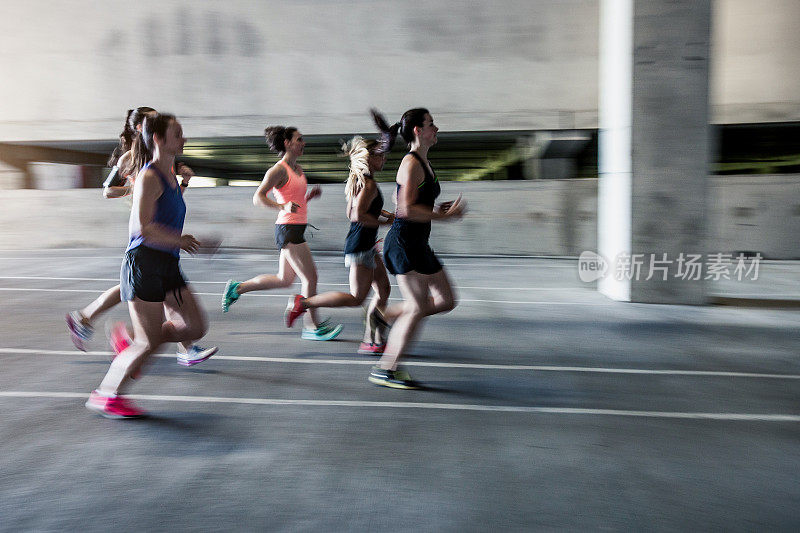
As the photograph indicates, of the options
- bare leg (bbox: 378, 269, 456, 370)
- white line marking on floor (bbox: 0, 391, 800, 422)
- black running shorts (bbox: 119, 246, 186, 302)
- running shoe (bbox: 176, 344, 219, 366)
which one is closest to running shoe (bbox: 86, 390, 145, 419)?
white line marking on floor (bbox: 0, 391, 800, 422)

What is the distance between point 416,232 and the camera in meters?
4.25

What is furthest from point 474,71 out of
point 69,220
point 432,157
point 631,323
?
point 69,220

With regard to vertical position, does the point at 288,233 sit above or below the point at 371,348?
above

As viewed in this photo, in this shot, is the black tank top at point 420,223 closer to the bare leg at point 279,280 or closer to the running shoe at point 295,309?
the running shoe at point 295,309

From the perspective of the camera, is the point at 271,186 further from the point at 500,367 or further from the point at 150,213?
the point at 500,367

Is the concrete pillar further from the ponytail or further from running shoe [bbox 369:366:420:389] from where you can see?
running shoe [bbox 369:366:420:389]

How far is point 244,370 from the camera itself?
500cm

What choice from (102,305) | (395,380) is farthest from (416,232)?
(102,305)

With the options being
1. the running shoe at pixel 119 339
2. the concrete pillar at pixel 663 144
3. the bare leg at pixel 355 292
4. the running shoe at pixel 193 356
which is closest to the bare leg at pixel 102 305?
the running shoe at pixel 193 356

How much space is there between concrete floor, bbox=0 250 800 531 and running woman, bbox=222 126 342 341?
22.5 inches

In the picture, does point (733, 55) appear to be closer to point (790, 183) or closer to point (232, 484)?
point (790, 183)

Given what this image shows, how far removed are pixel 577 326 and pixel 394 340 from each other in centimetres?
305

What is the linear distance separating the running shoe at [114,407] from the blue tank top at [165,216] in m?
0.93

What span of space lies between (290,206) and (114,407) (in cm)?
248
